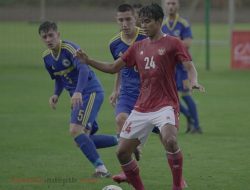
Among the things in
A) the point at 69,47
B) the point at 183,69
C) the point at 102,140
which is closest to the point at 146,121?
the point at 69,47

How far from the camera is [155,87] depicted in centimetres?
894

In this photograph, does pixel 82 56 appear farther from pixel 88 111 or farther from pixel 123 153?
pixel 88 111

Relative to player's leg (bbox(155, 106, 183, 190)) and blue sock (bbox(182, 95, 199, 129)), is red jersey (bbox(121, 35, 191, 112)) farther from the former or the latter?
blue sock (bbox(182, 95, 199, 129))

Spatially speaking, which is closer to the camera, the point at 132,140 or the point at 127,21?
the point at 132,140

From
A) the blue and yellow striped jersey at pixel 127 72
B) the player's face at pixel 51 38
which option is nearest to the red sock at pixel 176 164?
the blue and yellow striped jersey at pixel 127 72

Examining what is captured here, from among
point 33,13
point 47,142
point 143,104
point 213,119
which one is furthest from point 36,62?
point 143,104

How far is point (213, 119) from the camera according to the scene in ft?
56.4

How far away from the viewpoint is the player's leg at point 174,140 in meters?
8.70

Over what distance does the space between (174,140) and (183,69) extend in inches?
261

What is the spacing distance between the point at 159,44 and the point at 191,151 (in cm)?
Result: 424

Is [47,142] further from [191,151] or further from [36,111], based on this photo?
[36,111]

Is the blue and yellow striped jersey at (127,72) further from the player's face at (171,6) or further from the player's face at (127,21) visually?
the player's face at (171,6)

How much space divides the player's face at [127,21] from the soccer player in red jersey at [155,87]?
1445 mm

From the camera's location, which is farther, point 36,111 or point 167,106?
point 36,111
